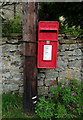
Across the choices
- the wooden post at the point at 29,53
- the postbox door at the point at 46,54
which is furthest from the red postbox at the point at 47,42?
the wooden post at the point at 29,53

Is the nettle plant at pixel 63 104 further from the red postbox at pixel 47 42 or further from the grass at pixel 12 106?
the red postbox at pixel 47 42

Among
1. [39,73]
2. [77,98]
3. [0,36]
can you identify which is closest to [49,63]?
[39,73]

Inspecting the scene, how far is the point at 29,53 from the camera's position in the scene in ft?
8.72

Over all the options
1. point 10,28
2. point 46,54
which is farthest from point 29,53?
point 10,28

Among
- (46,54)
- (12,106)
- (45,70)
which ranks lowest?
(12,106)

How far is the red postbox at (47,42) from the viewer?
2607mm

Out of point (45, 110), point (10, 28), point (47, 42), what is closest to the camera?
point (47, 42)

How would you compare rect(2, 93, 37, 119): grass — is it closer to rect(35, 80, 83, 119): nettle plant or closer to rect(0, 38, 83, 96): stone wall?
rect(0, 38, 83, 96): stone wall

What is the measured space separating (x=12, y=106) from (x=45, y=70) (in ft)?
Answer: 3.44

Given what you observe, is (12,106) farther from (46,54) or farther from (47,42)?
(47,42)

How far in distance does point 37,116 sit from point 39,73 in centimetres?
91

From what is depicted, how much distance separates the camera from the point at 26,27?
2596mm

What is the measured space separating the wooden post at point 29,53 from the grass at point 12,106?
A: 0.16 meters

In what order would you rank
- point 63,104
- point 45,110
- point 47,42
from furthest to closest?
point 63,104 < point 45,110 < point 47,42
